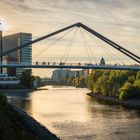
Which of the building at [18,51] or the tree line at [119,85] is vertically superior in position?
the building at [18,51]

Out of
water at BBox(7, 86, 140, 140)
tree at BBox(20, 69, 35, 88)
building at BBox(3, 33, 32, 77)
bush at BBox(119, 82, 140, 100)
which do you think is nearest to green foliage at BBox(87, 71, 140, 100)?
bush at BBox(119, 82, 140, 100)

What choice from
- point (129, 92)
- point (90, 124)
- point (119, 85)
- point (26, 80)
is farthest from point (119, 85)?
point (26, 80)

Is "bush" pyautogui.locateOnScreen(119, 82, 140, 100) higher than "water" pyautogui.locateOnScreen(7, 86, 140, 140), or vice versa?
"bush" pyautogui.locateOnScreen(119, 82, 140, 100)

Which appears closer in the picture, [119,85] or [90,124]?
[90,124]

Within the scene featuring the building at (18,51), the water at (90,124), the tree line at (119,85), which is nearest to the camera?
the water at (90,124)

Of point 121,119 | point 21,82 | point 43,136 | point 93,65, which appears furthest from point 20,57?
point 43,136

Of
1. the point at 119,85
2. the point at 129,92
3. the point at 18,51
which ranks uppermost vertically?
the point at 18,51

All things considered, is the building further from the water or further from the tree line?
the water

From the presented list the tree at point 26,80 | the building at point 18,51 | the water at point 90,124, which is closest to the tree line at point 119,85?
the water at point 90,124

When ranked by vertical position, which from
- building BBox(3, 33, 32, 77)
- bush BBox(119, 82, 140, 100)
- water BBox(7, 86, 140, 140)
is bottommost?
water BBox(7, 86, 140, 140)

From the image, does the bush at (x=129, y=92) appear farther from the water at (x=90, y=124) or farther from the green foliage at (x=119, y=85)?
the water at (x=90, y=124)

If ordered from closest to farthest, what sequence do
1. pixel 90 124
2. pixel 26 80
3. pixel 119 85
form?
pixel 90 124, pixel 119 85, pixel 26 80

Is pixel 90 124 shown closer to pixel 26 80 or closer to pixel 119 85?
pixel 119 85

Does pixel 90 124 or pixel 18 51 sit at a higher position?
pixel 18 51
